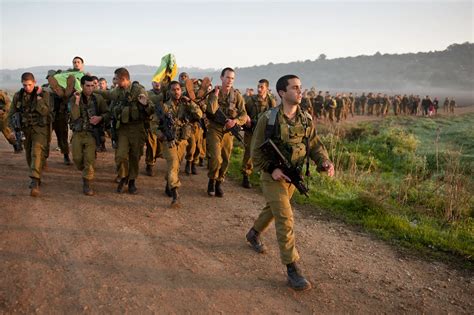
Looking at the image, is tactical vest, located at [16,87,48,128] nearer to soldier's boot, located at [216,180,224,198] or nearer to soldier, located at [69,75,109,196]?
soldier, located at [69,75,109,196]

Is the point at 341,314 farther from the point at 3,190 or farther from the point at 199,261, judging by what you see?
the point at 3,190

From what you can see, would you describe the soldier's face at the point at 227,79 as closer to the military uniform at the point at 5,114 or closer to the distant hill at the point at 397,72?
the military uniform at the point at 5,114

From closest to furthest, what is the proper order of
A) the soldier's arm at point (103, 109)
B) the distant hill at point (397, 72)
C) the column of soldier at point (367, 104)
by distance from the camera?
the soldier's arm at point (103, 109) < the column of soldier at point (367, 104) < the distant hill at point (397, 72)

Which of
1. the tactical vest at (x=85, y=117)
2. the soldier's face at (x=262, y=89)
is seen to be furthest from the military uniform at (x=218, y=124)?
the tactical vest at (x=85, y=117)

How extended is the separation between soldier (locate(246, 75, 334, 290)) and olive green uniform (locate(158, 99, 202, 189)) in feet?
7.32

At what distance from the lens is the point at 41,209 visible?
5.75m

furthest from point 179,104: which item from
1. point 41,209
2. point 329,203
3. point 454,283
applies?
point 454,283

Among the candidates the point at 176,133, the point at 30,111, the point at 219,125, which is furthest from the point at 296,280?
the point at 30,111

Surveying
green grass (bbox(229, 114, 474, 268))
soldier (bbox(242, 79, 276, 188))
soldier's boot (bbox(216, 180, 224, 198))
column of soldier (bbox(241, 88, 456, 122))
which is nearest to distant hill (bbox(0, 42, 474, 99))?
column of soldier (bbox(241, 88, 456, 122))

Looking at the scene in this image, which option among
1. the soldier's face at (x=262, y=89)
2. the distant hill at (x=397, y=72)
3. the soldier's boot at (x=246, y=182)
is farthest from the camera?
the distant hill at (x=397, y=72)

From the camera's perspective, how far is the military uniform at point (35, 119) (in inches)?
252

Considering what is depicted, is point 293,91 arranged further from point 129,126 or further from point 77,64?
point 77,64

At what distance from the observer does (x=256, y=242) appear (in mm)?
4703

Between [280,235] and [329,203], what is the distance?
318 centimetres
